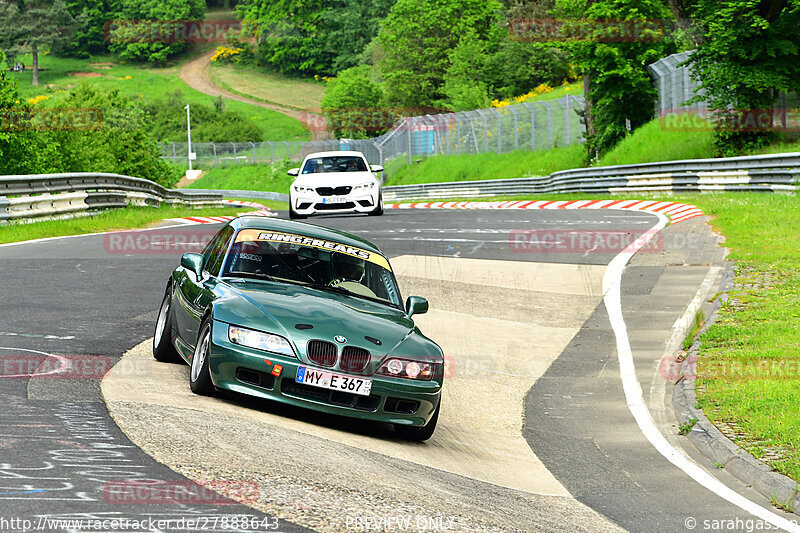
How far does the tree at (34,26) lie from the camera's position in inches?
6058

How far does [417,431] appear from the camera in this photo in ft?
25.0

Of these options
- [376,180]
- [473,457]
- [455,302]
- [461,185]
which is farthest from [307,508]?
[461,185]

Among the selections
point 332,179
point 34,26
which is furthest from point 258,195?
point 34,26

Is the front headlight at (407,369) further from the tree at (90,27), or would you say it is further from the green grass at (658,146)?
the tree at (90,27)

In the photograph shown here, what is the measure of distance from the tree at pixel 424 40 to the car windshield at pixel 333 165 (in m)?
76.8

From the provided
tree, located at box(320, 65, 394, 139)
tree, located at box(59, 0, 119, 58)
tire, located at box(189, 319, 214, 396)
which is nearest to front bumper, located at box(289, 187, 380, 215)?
tire, located at box(189, 319, 214, 396)

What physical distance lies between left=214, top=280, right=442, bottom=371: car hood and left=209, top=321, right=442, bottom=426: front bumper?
5.8 inches

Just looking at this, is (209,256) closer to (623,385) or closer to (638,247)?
(623,385)

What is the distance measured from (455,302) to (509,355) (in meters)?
2.53

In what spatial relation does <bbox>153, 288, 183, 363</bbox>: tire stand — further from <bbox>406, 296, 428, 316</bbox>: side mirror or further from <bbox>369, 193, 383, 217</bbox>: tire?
<bbox>369, 193, 383, 217</bbox>: tire

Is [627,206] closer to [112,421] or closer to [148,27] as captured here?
[112,421]

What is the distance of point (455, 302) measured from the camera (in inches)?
558

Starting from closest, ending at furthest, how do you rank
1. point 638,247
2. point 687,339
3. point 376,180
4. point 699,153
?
point 687,339 < point 638,247 < point 376,180 < point 699,153

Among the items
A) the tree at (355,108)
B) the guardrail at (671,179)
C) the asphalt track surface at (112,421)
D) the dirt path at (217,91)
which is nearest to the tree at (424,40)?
the tree at (355,108)
